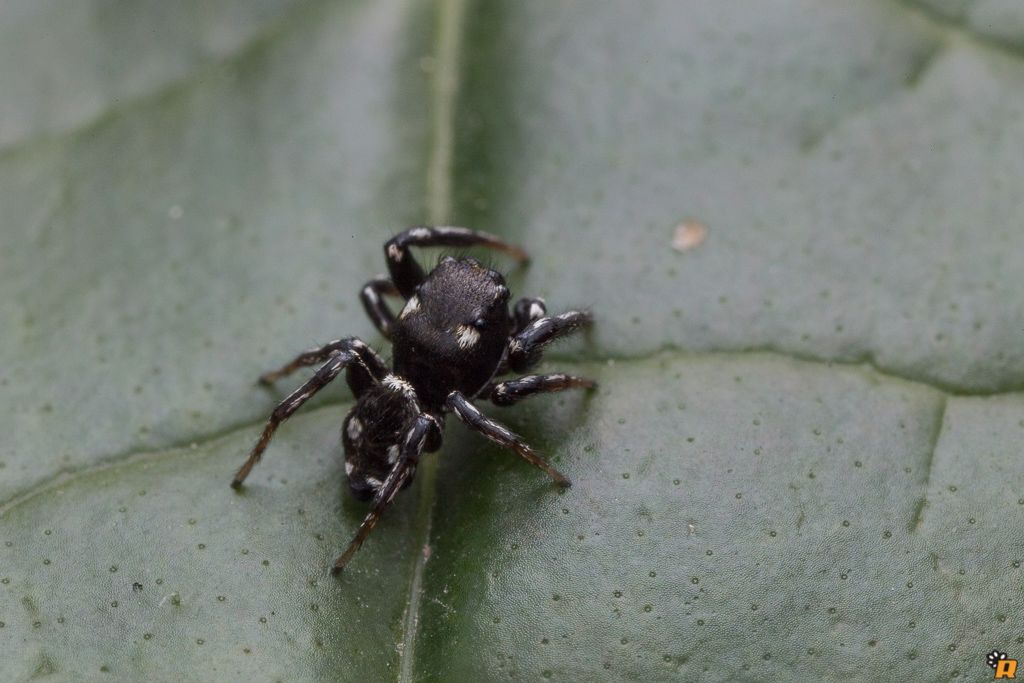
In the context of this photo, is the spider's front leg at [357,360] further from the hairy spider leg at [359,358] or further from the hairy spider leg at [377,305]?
the hairy spider leg at [377,305]

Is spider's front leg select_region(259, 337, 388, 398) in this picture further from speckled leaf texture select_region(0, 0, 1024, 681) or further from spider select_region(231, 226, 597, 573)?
speckled leaf texture select_region(0, 0, 1024, 681)

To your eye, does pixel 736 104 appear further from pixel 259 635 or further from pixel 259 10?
pixel 259 635

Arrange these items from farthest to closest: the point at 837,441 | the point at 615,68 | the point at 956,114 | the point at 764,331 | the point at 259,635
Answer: the point at 615,68, the point at 956,114, the point at 764,331, the point at 837,441, the point at 259,635

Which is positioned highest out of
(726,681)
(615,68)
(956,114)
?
(615,68)

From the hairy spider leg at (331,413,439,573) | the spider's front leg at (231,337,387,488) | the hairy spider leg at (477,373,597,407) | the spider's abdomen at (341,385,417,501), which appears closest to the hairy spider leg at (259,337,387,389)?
the spider's front leg at (231,337,387,488)

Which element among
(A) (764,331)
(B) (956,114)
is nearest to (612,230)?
(A) (764,331)

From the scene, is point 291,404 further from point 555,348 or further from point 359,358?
point 555,348

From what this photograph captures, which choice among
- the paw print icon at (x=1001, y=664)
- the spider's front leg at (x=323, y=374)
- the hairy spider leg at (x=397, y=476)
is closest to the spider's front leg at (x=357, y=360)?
the spider's front leg at (x=323, y=374)
